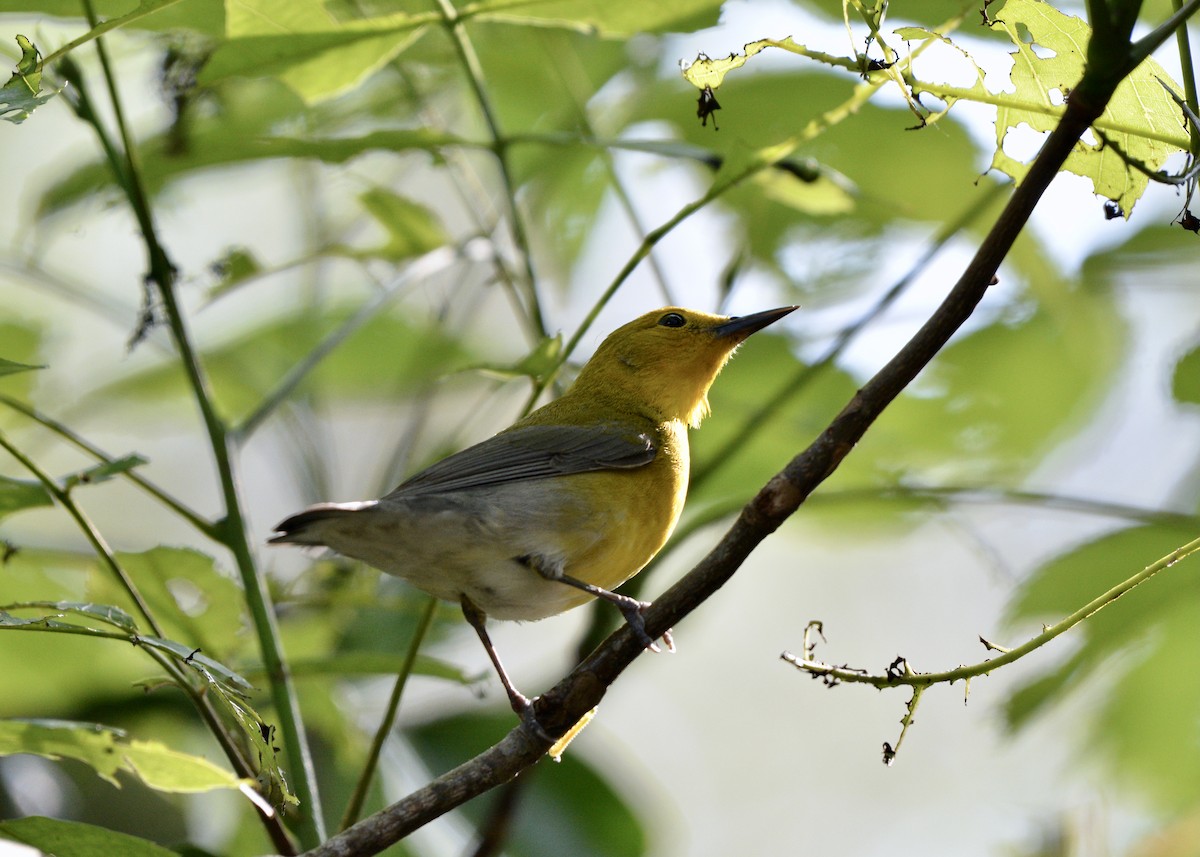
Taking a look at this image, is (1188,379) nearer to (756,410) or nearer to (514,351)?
(756,410)

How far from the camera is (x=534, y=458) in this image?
301 centimetres

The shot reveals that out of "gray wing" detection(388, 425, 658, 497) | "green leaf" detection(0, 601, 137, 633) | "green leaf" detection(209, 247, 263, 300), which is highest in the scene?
"green leaf" detection(209, 247, 263, 300)

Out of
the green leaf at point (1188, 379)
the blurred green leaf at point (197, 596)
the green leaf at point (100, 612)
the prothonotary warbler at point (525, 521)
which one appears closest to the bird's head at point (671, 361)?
the prothonotary warbler at point (525, 521)

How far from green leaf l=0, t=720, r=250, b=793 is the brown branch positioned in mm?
277

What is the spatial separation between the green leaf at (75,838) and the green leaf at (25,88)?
0.96 meters

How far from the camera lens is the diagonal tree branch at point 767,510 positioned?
1.40 metres

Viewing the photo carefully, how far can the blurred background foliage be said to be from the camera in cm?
240

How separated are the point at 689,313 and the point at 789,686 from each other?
5644mm

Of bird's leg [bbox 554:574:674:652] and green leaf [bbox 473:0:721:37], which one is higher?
green leaf [bbox 473:0:721:37]

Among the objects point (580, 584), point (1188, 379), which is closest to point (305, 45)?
point (580, 584)

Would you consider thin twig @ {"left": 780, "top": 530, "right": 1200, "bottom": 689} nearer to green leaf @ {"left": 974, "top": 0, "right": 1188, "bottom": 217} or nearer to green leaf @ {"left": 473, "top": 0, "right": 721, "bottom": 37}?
green leaf @ {"left": 974, "top": 0, "right": 1188, "bottom": 217}

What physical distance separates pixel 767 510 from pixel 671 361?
1959 millimetres

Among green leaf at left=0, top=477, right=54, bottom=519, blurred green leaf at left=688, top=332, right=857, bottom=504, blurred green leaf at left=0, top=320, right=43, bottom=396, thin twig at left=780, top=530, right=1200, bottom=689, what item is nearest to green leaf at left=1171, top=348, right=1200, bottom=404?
thin twig at left=780, top=530, right=1200, bottom=689

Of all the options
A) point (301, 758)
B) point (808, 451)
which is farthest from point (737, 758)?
point (808, 451)
